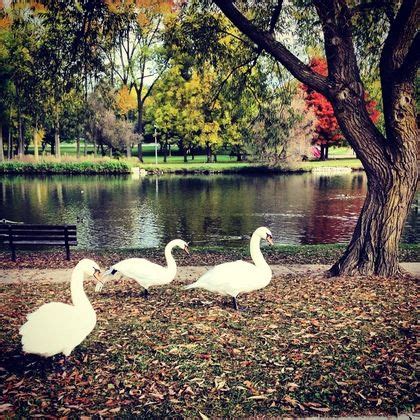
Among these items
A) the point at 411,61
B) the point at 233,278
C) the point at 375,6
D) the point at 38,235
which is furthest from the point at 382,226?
the point at 38,235

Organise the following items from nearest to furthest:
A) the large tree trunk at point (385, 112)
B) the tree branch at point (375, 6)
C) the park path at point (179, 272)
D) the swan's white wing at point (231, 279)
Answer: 1. the swan's white wing at point (231, 279)
2. the large tree trunk at point (385, 112)
3. the tree branch at point (375, 6)
4. the park path at point (179, 272)

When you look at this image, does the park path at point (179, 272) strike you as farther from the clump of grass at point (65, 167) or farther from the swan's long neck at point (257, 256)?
the clump of grass at point (65, 167)

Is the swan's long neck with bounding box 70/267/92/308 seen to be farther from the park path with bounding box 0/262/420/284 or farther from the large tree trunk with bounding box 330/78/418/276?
the large tree trunk with bounding box 330/78/418/276

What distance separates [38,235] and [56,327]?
1096 centimetres

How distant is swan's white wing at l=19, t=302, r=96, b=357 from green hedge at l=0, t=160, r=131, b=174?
174 feet

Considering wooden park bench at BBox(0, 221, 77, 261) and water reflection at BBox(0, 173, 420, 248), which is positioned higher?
wooden park bench at BBox(0, 221, 77, 261)

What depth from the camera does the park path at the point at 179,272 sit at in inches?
492

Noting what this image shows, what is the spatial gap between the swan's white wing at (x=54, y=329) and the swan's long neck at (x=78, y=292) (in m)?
Answer: 0.12

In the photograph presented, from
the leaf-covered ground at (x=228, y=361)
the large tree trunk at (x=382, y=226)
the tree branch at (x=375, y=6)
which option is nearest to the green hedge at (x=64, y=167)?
the tree branch at (x=375, y=6)

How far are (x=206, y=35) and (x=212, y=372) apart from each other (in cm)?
1026

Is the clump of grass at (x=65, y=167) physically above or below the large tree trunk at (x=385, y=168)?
below

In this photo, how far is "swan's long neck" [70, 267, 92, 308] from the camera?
6086 mm

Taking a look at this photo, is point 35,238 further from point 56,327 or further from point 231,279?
point 56,327

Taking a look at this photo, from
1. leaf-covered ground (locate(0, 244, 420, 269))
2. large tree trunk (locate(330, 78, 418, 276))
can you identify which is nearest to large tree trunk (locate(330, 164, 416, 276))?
large tree trunk (locate(330, 78, 418, 276))
